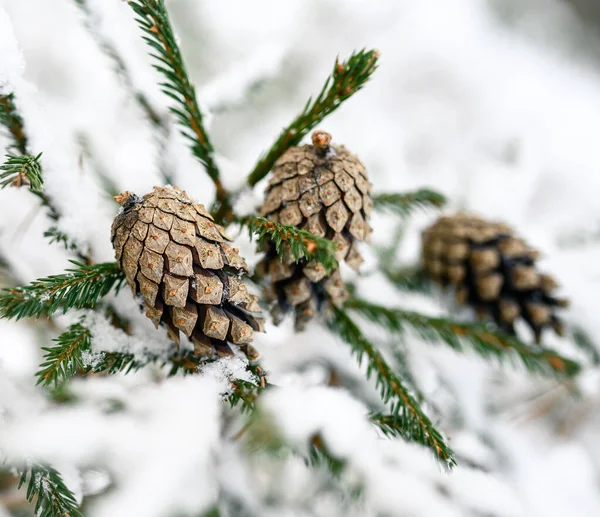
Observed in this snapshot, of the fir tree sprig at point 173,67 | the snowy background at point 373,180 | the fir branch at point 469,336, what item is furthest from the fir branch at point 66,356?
the fir branch at point 469,336

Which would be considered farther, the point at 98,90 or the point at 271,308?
the point at 98,90

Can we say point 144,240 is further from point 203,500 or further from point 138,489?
point 203,500

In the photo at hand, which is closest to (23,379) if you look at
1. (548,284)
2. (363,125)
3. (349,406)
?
(349,406)

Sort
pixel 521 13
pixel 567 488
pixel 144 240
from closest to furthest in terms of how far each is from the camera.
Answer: pixel 144 240
pixel 567 488
pixel 521 13

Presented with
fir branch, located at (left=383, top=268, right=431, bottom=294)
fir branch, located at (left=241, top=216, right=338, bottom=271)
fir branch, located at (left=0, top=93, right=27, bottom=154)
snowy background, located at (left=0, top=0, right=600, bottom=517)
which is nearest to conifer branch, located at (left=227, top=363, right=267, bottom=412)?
snowy background, located at (left=0, top=0, right=600, bottom=517)

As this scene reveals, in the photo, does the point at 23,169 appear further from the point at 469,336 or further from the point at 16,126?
the point at 469,336

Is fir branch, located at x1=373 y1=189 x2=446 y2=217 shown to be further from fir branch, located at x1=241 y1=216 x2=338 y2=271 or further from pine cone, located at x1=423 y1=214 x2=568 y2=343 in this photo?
fir branch, located at x1=241 y1=216 x2=338 y2=271

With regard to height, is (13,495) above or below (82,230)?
below
